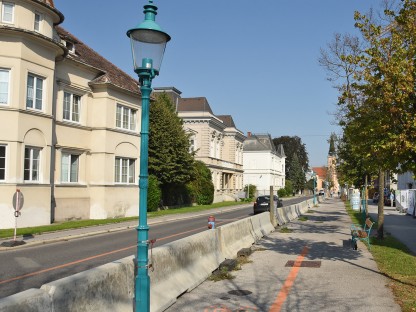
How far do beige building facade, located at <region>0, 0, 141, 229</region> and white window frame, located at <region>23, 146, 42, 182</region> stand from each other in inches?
1.8

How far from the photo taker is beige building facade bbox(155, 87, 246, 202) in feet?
181

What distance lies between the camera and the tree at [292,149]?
116 meters

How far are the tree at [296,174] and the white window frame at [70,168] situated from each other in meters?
89.8

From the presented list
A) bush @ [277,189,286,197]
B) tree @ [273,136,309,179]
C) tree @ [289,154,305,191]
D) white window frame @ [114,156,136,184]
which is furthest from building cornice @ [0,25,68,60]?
tree @ [273,136,309,179]

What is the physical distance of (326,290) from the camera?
8.42 meters

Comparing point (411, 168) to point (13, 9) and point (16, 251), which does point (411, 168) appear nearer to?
point (16, 251)

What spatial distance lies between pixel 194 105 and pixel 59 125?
114 feet

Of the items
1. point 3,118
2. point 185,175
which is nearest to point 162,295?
point 3,118

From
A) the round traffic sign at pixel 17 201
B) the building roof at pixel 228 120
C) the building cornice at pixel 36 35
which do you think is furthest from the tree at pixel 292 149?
the round traffic sign at pixel 17 201

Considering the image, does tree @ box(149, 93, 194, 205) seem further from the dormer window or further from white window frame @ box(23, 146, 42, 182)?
white window frame @ box(23, 146, 42, 182)

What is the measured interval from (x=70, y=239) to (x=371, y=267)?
11.3m

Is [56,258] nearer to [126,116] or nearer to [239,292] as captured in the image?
[239,292]

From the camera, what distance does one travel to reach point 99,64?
28.5 metres

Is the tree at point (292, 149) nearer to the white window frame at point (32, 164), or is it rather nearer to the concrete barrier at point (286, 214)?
the concrete barrier at point (286, 214)
